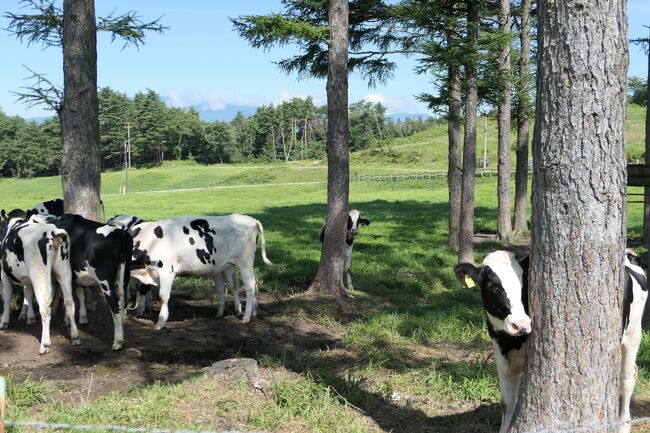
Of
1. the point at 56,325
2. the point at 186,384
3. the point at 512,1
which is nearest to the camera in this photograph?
the point at 186,384

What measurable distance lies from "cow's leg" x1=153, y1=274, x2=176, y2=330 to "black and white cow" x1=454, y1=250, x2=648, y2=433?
5.75 metres

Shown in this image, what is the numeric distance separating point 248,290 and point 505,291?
6125 mm

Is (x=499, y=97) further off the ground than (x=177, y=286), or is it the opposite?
(x=499, y=97)

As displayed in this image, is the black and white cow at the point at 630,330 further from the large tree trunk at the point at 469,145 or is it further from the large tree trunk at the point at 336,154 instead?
the large tree trunk at the point at 469,145

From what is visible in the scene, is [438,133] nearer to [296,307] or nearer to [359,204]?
[359,204]

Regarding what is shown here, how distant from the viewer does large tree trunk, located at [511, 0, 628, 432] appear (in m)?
4.32

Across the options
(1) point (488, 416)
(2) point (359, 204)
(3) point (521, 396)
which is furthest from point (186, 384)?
(2) point (359, 204)

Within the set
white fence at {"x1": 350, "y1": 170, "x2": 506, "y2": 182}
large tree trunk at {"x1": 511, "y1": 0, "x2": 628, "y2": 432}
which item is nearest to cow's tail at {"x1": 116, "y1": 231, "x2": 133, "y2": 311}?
large tree trunk at {"x1": 511, "y1": 0, "x2": 628, "y2": 432}

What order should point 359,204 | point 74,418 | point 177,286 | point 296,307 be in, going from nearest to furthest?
point 74,418, point 296,307, point 177,286, point 359,204

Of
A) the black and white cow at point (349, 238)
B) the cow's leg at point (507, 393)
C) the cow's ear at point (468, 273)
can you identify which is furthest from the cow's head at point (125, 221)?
the cow's leg at point (507, 393)

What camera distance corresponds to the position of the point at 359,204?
3709cm

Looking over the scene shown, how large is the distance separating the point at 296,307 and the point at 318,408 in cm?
492

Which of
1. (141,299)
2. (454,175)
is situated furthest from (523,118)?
(141,299)

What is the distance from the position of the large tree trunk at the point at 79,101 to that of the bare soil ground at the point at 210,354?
2.11 m
